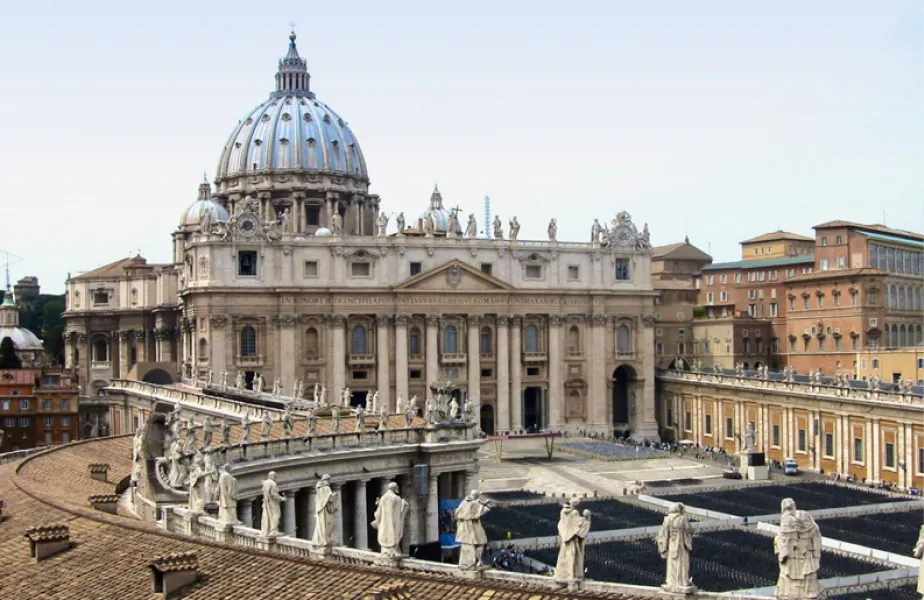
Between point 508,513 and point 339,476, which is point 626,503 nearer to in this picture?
point 508,513

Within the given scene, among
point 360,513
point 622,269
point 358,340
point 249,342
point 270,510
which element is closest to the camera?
point 270,510

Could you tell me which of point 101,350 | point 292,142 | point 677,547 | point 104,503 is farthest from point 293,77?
point 677,547

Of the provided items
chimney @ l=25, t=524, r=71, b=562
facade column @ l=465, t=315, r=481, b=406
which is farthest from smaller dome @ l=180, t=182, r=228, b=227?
chimney @ l=25, t=524, r=71, b=562

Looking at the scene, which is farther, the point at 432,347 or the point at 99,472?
the point at 432,347

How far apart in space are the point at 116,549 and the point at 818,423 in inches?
2330

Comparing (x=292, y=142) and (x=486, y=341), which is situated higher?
(x=292, y=142)

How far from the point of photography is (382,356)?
95375mm

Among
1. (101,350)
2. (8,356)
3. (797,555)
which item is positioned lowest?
(797,555)

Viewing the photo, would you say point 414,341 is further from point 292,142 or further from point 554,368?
point 292,142

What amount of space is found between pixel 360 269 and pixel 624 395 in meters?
25.6

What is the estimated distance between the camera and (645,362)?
103 meters

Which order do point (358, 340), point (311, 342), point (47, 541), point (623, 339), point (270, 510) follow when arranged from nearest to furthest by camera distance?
point (47, 541) → point (270, 510) → point (311, 342) → point (358, 340) → point (623, 339)

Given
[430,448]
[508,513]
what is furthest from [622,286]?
[430,448]

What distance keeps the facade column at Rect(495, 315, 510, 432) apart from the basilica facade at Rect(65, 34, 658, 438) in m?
0.11
